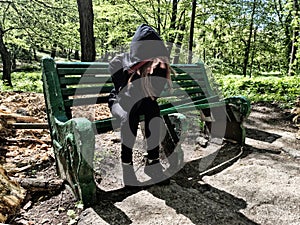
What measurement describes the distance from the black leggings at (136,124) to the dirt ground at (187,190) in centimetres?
34

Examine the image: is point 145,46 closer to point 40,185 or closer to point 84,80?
point 84,80

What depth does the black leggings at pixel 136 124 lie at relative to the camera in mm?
2307

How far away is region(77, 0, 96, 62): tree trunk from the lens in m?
A: 5.79

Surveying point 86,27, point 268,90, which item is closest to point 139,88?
point 86,27

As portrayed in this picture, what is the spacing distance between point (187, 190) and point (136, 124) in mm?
772

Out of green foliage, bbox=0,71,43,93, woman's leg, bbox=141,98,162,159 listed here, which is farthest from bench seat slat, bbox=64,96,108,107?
green foliage, bbox=0,71,43,93

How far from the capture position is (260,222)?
6.60ft

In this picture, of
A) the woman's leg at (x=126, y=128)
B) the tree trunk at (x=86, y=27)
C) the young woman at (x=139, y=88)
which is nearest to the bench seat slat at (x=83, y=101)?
the young woman at (x=139, y=88)

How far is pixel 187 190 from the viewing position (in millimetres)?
2484

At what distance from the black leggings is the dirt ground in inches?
13.5

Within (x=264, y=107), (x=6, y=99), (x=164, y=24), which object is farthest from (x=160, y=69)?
(x=164, y=24)

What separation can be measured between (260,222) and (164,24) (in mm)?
9655

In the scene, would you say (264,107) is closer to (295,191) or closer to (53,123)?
(295,191)

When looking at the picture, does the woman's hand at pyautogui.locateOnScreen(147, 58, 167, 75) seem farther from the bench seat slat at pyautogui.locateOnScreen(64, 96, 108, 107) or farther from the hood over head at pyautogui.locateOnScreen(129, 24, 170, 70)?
the bench seat slat at pyautogui.locateOnScreen(64, 96, 108, 107)
